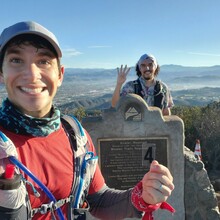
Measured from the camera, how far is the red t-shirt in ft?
4.75

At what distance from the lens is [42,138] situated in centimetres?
156

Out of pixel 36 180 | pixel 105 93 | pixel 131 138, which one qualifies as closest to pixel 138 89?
pixel 131 138

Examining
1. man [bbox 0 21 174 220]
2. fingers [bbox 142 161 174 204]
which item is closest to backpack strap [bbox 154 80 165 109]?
man [bbox 0 21 174 220]

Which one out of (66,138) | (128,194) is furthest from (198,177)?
(66,138)

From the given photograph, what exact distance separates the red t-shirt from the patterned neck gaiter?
0.02 metres

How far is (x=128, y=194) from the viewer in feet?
5.90

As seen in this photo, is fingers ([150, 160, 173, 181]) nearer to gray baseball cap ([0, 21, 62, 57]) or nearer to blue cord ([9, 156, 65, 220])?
blue cord ([9, 156, 65, 220])

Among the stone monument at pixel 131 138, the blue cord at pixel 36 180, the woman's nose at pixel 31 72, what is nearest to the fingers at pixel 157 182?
the blue cord at pixel 36 180

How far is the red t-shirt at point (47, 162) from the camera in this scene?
145 centimetres

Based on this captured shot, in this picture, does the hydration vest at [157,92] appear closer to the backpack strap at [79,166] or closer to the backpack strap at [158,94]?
the backpack strap at [158,94]

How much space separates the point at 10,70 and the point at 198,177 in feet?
12.9

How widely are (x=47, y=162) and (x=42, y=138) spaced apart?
0.41 feet

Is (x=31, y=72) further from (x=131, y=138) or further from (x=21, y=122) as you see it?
(x=131, y=138)

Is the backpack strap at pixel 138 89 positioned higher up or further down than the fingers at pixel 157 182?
higher up
